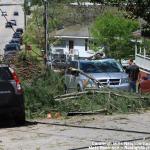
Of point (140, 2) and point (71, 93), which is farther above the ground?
point (140, 2)

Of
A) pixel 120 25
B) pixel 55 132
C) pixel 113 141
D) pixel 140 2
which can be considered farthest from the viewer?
pixel 120 25

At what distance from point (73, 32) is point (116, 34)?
63.2 ft

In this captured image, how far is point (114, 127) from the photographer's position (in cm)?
1304

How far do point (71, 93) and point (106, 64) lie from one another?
669cm

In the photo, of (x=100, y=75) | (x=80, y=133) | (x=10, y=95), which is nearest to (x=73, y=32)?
(x=100, y=75)

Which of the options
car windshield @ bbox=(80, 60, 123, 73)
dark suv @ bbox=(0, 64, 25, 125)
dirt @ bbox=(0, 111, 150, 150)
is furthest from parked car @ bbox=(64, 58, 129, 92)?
dark suv @ bbox=(0, 64, 25, 125)

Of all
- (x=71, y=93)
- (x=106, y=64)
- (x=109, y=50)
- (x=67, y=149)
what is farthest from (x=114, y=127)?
(x=109, y=50)

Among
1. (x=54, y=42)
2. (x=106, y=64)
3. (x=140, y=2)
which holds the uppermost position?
(x=140, y=2)

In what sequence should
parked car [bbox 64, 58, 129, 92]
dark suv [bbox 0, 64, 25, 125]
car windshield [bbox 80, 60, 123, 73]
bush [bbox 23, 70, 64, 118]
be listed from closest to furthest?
dark suv [bbox 0, 64, 25, 125] → bush [bbox 23, 70, 64, 118] → parked car [bbox 64, 58, 129, 92] → car windshield [bbox 80, 60, 123, 73]

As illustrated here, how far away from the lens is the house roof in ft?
227

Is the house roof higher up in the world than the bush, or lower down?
lower down

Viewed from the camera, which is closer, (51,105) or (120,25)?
(51,105)

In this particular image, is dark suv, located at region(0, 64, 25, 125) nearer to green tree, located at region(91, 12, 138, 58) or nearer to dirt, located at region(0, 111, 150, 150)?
dirt, located at region(0, 111, 150, 150)

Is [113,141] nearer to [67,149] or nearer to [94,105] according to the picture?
[67,149]
